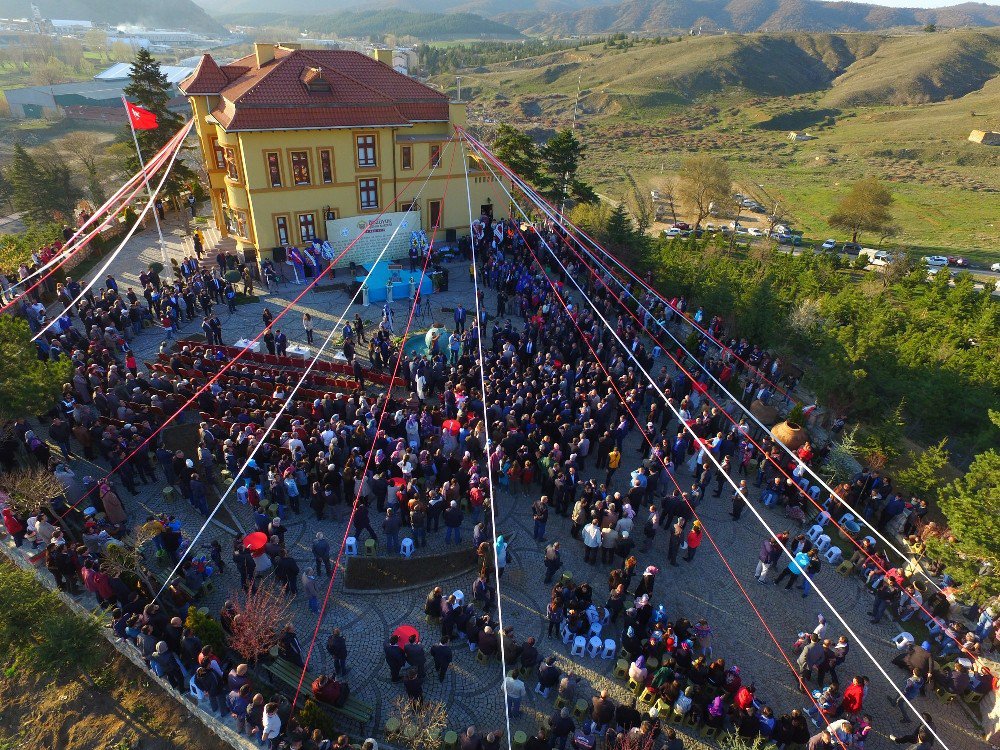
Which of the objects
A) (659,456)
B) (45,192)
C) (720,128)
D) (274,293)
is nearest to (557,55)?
(720,128)

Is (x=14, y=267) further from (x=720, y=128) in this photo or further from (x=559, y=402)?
(x=720, y=128)

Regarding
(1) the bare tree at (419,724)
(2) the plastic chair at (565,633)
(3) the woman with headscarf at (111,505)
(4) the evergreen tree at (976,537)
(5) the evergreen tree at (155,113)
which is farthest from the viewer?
(5) the evergreen tree at (155,113)

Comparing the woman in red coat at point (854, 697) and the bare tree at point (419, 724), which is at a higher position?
the woman in red coat at point (854, 697)

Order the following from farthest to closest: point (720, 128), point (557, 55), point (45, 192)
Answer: point (557, 55) → point (720, 128) → point (45, 192)

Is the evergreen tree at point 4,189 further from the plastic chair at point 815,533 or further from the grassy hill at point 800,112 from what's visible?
the plastic chair at point 815,533

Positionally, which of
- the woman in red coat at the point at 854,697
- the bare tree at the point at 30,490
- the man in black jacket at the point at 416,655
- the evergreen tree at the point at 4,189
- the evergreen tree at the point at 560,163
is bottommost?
the evergreen tree at the point at 4,189

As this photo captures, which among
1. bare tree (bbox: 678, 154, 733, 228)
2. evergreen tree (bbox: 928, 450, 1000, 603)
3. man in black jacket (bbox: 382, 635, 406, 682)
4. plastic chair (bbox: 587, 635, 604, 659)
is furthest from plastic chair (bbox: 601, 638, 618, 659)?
bare tree (bbox: 678, 154, 733, 228)

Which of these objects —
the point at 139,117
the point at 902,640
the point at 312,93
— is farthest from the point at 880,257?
the point at 139,117

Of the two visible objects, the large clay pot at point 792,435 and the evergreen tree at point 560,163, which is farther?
the evergreen tree at point 560,163

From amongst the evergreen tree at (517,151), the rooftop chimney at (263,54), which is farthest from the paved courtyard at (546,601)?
the evergreen tree at (517,151)
